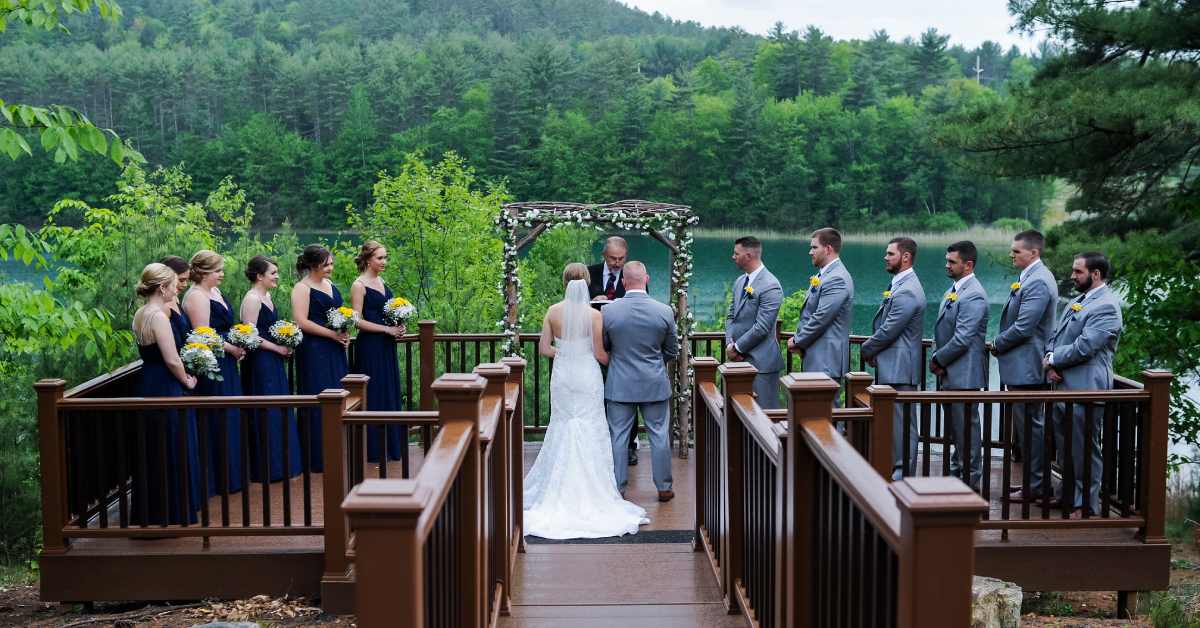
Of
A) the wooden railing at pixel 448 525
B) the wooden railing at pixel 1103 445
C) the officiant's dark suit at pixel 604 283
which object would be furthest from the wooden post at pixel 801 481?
the officiant's dark suit at pixel 604 283

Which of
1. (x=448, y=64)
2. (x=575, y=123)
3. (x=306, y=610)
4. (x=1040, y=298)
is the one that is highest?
(x=448, y=64)

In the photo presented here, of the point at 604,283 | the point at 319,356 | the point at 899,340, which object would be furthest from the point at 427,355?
the point at 899,340

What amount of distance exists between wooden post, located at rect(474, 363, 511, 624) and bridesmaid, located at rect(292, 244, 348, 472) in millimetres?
3207

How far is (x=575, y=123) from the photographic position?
212 ft

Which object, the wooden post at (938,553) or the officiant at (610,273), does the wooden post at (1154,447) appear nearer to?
the officiant at (610,273)

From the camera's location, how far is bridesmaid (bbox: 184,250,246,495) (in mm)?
7184

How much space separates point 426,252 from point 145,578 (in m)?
28.6

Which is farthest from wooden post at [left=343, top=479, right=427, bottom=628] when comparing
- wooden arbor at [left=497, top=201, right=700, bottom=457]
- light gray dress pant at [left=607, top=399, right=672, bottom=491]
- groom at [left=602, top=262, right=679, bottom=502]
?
wooden arbor at [left=497, top=201, right=700, bottom=457]

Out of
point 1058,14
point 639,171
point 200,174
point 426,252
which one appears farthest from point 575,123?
point 1058,14

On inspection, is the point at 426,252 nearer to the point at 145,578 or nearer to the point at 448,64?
the point at 145,578

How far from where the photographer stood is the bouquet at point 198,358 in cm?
677

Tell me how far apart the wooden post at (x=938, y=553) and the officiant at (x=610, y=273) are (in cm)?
633

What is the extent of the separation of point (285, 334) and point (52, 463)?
6.42 ft

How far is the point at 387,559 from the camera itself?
2.39 meters
